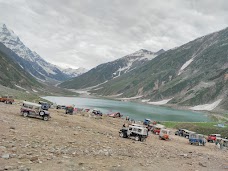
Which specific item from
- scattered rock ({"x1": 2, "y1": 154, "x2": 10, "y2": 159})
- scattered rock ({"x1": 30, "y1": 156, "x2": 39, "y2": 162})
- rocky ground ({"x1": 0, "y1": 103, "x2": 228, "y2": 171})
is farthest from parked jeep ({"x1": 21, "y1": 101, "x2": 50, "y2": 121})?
scattered rock ({"x1": 2, "y1": 154, "x2": 10, "y2": 159})

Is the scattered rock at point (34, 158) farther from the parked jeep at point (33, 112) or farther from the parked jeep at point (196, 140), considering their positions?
the parked jeep at point (196, 140)

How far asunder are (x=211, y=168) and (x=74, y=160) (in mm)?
17076

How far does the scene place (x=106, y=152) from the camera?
29.8 m

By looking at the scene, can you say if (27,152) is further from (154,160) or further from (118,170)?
(154,160)

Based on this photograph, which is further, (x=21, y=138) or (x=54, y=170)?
(x=21, y=138)

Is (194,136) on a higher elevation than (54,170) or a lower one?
higher

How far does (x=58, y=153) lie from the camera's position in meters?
25.0

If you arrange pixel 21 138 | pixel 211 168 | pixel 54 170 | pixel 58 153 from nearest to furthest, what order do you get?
1. pixel 54 170
2. pixel 58 153
3. pixel 21 138
4. pixel 211 168

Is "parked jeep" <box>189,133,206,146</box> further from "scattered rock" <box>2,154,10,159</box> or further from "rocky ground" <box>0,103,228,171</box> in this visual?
"scattered rock" <box>2,154,10,159</box>

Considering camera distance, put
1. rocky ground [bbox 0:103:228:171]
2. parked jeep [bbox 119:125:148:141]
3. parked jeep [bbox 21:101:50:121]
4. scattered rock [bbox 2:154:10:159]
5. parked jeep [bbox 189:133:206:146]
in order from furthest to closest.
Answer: parked jeep [bbox 189:133:206:146]
parked jeep [bbox 21:101:50:121]
parked jeep [bbox 119:125:148:141]
rocky ground [bbox 0:103:228:171]
scattered rock [bbox 2:154:10:159]

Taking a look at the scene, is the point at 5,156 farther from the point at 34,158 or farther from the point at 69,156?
the point at 69,156

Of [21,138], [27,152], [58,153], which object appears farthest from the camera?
[21,138]

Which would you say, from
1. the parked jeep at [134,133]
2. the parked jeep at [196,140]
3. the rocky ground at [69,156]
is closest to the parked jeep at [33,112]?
the parked jeep at [134,133]

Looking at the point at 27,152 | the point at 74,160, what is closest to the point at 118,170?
the point at 74,160
